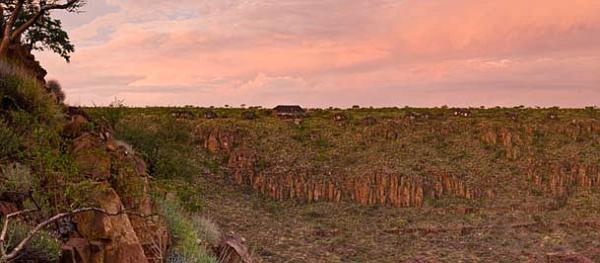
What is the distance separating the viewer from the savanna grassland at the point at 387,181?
78.2 feet

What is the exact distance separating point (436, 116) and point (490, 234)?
2392cm

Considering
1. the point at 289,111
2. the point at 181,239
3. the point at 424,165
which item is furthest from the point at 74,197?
the point at 289,111

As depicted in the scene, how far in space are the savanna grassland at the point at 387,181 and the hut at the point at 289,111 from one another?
6.66 feet

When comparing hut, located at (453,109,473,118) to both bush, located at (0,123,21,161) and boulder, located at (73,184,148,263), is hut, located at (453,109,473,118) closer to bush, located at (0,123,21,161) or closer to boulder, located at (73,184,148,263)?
bush, located at (0,123,21,161)

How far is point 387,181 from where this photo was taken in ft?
106

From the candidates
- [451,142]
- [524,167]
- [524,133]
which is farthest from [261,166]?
[524,133]

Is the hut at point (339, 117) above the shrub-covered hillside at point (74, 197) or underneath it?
above

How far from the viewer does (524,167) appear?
35.2m

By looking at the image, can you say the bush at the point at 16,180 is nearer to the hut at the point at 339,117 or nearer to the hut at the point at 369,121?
the hut at the point at 369,121

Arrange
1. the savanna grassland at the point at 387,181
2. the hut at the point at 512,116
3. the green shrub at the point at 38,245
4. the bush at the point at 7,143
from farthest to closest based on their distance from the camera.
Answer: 1. the hut at the point at 512,116
2. the savanna grassland at the point at 387,181
3. the bush at the point at 7,143
4. the green shrub at the point at 38,245

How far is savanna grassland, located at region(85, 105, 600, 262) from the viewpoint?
23.8m

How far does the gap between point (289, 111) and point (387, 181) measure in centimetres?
1986

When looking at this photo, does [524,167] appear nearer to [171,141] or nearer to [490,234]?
[490,234]

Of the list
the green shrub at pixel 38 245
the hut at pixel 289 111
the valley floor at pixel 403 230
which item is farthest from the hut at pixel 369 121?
the green shrub at pixel 38 245
